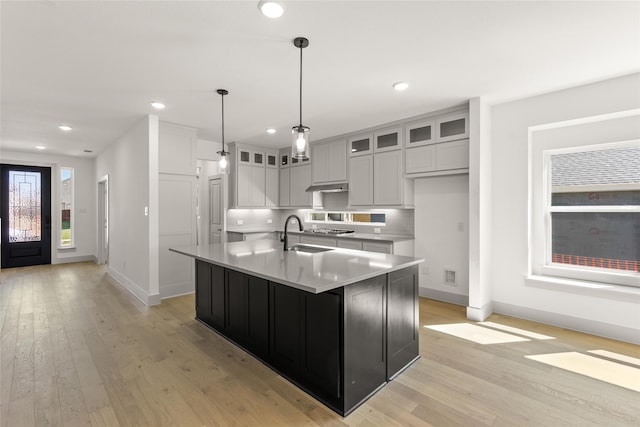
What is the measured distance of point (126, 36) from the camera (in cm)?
229

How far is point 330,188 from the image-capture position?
545 centimetres

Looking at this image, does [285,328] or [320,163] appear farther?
[320,163]

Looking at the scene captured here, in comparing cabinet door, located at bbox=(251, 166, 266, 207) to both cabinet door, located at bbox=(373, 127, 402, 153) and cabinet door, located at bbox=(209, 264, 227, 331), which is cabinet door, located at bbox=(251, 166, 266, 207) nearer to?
cabinet door, located at bbox=(373, 127, 402, 153)

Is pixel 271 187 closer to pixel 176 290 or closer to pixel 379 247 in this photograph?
pixel 176 290

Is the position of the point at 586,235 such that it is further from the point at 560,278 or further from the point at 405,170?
the point at 405,170

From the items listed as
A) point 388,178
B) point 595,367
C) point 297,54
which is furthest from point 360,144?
point 595,367

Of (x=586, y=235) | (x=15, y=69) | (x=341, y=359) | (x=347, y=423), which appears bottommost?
(x=347, y=423)

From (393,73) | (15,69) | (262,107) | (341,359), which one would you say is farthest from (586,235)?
(15,69)

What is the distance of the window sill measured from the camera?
304 centimetres

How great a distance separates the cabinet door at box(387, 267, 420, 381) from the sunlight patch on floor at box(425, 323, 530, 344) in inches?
33.1

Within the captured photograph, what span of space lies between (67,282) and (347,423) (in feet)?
19.8

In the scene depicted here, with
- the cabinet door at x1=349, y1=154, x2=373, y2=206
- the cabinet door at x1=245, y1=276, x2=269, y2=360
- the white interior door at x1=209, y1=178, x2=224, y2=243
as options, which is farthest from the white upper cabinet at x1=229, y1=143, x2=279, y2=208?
the cabinet door at x1=245, y1=276, x2=269, y2=360

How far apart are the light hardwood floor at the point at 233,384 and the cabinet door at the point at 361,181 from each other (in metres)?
2.18

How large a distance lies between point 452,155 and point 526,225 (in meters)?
1.25
